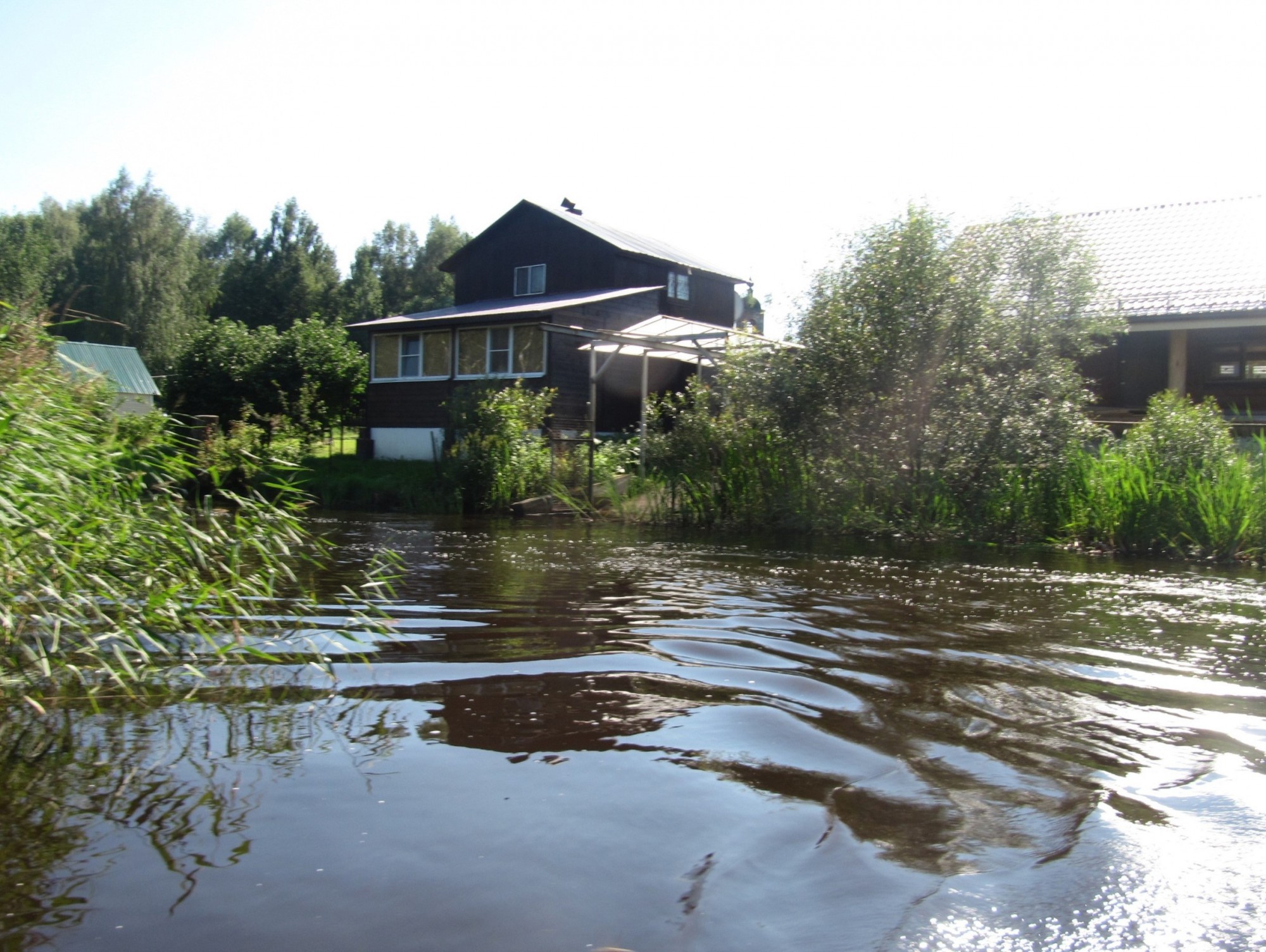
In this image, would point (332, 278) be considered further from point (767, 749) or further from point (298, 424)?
point (767, 749)

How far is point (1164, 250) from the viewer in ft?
60.8

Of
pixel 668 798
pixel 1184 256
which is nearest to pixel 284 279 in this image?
pixel 1184 256

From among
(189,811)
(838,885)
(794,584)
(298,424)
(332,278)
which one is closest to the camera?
(838,885)

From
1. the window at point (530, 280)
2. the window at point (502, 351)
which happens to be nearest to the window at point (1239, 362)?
the window at point (502, 351)

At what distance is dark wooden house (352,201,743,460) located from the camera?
1011 inches

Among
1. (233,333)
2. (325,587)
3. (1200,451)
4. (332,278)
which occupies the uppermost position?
(332,278)

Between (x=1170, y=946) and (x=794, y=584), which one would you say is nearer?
(x=1170, y=946)

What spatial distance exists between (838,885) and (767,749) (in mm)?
1129

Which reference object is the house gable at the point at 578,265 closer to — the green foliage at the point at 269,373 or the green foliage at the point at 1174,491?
the green foliage at the point at 269,373

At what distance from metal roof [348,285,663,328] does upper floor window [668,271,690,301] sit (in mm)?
619

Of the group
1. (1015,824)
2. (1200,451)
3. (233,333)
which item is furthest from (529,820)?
(233,333)

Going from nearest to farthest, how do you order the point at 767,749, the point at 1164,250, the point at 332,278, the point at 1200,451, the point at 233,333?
the point at 767,749 < the point at 1200,451 < the point at 1164,250 < the point at 233,333 < the point at 332,278

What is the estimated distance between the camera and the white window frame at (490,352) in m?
25.0

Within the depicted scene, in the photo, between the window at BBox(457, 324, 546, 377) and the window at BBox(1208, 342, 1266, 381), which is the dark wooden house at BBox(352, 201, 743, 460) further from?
the window at BBox(1208, 342, 1266, 381)
